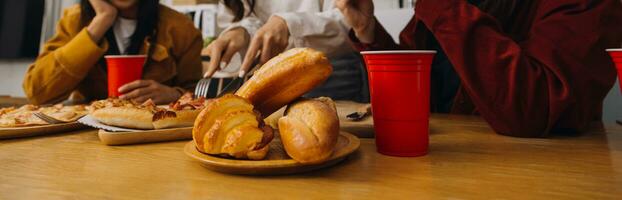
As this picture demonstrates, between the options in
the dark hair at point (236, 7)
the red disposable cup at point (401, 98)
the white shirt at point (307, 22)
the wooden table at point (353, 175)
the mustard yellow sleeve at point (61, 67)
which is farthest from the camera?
the dark hair at point (236, 7)

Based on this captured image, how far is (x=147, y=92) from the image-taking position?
1.14 metres

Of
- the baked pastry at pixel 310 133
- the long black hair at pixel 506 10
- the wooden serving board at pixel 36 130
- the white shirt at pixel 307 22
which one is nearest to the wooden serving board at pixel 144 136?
the wooden serving board at pixel 36 130

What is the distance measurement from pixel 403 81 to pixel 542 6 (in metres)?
0.37

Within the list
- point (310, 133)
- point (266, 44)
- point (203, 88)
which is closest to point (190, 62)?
point (203, 88)

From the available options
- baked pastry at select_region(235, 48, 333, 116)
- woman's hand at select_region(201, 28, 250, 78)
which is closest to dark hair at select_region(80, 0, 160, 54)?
woman's hand at select_region(201, 28, 250, 78)

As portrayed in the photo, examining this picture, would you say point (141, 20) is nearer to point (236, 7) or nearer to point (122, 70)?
point (236, 7)

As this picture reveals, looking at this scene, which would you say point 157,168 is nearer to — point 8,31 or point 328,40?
point 328,40

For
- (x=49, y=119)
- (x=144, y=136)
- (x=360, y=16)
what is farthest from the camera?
(x=360, y=16)

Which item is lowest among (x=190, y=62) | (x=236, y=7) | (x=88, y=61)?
(x=190, y=62)

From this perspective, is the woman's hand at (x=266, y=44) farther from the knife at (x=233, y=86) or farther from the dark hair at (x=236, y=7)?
the dark hair at (x=236, y=7)

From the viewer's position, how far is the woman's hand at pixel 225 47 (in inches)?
36.9

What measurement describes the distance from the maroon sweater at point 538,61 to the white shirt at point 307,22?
1.69ft

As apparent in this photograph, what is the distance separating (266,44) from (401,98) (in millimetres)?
458

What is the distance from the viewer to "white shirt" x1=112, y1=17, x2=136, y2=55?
1.47m
